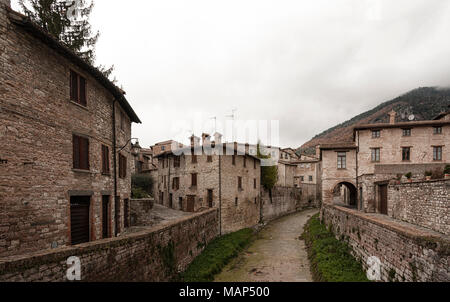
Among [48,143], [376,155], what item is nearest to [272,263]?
[48,143]

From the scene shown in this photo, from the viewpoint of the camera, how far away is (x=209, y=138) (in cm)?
2927

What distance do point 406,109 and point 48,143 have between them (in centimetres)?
11526

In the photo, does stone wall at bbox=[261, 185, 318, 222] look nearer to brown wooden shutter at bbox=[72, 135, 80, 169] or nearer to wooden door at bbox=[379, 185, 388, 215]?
wooden door at bbox=[379, 185, 388, 215]

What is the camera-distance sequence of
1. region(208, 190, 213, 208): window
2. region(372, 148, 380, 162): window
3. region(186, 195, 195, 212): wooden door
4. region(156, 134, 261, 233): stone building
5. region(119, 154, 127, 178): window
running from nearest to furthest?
1. region(119, 154, 127, 178): window
2. region(156, 134, 261, 233): stone building
3. region(208, 190, 213, 208): window
4. region(186, 195, 195, 212): wooden door
5. region(372, 148, 380, 162): window

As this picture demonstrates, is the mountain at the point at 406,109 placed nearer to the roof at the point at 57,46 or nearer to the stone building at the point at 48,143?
the roof at the point at 57,46

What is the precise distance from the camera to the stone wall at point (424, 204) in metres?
10.8

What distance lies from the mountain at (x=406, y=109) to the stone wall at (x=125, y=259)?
81.2 metres

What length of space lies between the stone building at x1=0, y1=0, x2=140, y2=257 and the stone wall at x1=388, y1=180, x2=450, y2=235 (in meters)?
17.2

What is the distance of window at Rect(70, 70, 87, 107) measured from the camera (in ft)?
33.4

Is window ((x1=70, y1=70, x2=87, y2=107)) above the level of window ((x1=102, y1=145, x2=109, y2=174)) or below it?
above

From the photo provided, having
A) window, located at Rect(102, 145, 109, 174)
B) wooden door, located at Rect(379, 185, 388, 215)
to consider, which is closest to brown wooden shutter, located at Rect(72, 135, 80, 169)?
window, located at Rect(102, 145, 109, 174)
